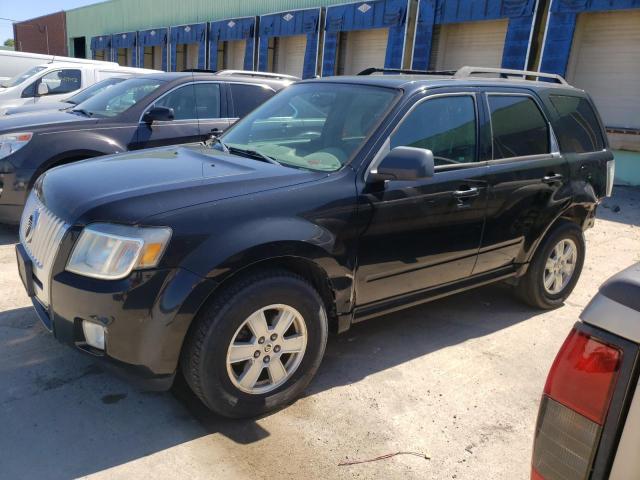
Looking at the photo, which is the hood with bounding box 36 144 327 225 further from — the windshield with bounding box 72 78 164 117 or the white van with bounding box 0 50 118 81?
the white van with bounding box 0 50 118 81

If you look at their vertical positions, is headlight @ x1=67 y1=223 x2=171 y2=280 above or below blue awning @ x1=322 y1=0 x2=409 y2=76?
below

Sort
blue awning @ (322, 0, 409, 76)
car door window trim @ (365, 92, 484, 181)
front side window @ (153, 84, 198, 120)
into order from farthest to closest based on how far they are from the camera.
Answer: blue awning @ (322, 0, 409, 76), front side window @ (153, 84, 198, 120), car door window trim @ (365, 92, 484, 181)

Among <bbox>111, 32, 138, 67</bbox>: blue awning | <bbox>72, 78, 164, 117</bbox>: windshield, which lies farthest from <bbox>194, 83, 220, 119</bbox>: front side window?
<bbox>111, 32, 138, 67</bbox>: blue awning

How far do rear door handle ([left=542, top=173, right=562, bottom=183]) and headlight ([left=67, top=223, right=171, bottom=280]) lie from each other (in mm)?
2974

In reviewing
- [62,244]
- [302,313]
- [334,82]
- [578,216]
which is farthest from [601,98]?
[62,244]

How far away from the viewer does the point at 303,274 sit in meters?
3.00

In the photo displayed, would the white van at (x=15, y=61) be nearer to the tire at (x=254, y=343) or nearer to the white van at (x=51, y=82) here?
the white van at (x=51, y=82)

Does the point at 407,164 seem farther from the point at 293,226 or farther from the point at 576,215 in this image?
the point at 576,215

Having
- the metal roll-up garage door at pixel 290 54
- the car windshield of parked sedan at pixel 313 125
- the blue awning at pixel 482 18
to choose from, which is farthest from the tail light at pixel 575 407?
the metal roll-up garage door at pixel 290 54

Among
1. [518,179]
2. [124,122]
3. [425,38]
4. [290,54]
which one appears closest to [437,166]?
[518,179]

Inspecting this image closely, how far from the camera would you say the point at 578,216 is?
15.1 ft

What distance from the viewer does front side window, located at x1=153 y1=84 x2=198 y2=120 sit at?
20.6 feet

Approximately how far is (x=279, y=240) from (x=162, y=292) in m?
0.62

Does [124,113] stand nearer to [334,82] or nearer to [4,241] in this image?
[4,241]
